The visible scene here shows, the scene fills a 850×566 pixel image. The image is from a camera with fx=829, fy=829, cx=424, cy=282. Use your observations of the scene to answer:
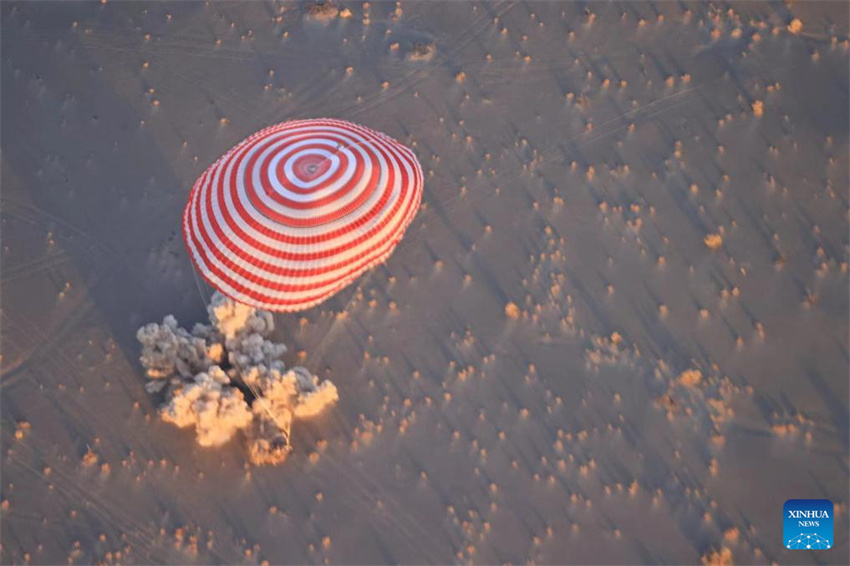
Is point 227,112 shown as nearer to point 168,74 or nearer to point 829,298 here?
point 168,74

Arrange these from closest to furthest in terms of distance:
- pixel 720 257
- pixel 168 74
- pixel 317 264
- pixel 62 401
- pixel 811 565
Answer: pixel 317 264, pixel 811 565, pixel 62 401, pixel 720 257, pixel 168 74

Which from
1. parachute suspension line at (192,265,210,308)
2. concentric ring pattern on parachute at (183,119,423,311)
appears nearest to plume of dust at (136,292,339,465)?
parachute suspension line at (192,265,210,308)

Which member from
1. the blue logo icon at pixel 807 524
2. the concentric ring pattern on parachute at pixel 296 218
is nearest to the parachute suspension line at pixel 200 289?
the concentric ring pattern on parachute at pixel 296 218

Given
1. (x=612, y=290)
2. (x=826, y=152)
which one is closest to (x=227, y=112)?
(x=612, y=290)

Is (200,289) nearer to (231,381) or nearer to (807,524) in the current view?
(231,381)

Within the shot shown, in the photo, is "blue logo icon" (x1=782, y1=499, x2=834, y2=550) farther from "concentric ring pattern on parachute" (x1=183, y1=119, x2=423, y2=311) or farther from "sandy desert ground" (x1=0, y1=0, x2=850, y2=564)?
"concentric ring pattern on parachute" (x1=183, y1=119, x2=423, y2=311)

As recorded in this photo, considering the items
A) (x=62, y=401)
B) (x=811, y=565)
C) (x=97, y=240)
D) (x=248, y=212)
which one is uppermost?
(x=248, y=212)

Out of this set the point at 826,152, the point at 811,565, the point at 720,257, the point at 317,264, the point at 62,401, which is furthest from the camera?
the point at 826,152

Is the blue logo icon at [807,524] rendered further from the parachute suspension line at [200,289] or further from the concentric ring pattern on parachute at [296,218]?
the parachute suspension line at [200,289]

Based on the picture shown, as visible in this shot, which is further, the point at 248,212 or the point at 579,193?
the point at 579,193
